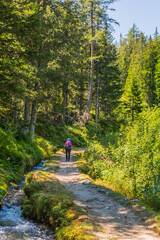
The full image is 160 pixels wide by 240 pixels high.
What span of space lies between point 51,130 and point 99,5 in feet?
54.8

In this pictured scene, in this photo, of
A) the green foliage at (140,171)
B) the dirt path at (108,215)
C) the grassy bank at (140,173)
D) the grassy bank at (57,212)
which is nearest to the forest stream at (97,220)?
the dirt path at (108,215)

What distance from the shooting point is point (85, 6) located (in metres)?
25.1

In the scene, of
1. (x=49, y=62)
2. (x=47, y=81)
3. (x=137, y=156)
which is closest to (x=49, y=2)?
(x=49, y=62)

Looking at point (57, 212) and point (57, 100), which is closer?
point (57, 212)

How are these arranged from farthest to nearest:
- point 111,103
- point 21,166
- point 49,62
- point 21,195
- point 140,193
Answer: point 111,103 < point 49,62 < point 21,166 < point 21,195 < point 140,193

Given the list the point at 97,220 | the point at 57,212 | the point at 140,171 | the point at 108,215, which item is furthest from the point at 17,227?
the point at 140,171

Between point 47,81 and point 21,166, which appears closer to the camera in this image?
point 21,166

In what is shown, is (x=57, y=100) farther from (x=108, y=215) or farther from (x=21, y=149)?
(x=108, y=215)

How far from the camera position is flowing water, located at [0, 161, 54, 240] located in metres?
4.50

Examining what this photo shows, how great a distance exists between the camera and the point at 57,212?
510 centimetres

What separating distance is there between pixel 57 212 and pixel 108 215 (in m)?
1.48

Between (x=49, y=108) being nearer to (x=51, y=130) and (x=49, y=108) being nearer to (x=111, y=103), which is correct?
(x=51, y=130)

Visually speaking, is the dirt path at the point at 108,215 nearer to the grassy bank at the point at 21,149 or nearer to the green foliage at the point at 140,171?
the green foliage at the point at 140,171

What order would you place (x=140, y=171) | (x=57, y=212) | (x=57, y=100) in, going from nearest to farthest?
(x=57, y=212) → (x=140, y=171) → (x=57, y=100)
